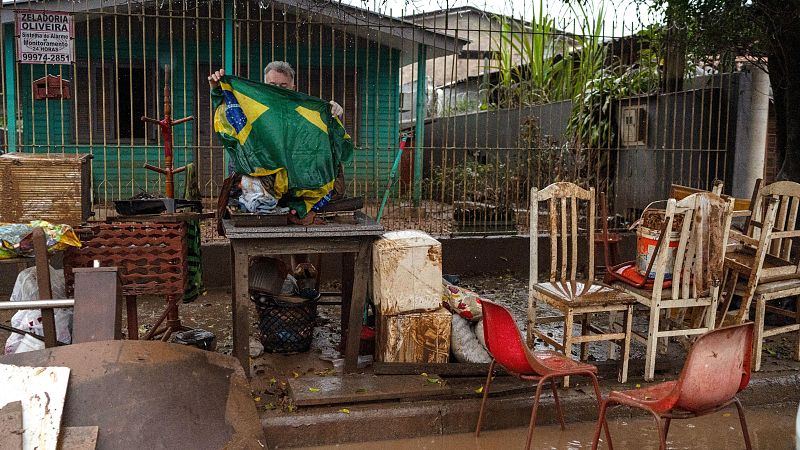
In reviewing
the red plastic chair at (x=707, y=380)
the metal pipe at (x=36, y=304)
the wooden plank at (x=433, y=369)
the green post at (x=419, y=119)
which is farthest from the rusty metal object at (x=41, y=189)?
the green post at (x=419, y=119)

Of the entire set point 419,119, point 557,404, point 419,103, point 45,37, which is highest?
point 45,37

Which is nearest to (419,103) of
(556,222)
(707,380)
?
(556,222)

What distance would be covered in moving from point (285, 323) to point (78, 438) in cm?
317

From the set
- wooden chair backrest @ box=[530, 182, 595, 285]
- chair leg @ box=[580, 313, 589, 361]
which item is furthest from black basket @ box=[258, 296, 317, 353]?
chair leg @ box=[580, 313, 589, 361]

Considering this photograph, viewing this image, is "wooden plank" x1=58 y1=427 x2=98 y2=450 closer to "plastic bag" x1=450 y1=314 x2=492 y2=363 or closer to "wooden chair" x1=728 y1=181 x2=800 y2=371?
"plastic bag" x1=450 y1=314 x2=492 y2=363

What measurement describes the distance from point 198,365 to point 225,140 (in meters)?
2.42

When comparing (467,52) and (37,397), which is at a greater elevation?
(467,52)

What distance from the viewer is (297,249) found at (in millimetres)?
4809

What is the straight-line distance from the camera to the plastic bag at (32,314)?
14.8 feet

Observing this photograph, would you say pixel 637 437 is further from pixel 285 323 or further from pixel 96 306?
pixel 96 306

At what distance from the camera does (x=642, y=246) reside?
5379 millimetres

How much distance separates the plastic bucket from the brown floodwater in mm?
997

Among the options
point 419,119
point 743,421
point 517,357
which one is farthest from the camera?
point 419,119

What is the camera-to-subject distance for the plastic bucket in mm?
5043
